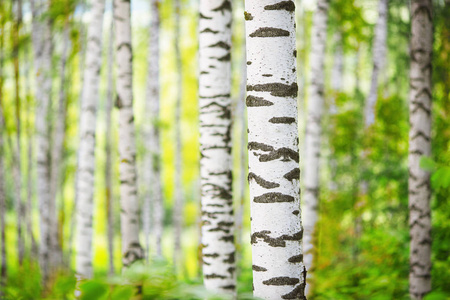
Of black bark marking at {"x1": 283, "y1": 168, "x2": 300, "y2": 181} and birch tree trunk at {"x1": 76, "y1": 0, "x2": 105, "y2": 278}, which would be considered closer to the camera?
black bark marking at {"x1": 283, "y1": 168, "x2": 300, "y2": 181}

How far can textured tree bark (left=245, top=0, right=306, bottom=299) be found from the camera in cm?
187

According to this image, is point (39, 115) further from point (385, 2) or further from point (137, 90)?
point (137, 90)

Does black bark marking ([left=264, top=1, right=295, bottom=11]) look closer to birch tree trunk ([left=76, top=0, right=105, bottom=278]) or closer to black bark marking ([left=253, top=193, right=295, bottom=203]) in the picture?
black bark marking ([left=253, top=193, right=295, bottom=203])

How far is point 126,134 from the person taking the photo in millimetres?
4227

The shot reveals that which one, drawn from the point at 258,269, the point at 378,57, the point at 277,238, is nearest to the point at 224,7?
the point at 277,238

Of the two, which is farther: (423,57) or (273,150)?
(423,57)

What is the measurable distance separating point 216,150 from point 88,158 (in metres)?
2.43

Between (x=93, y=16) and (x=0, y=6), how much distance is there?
106 inches

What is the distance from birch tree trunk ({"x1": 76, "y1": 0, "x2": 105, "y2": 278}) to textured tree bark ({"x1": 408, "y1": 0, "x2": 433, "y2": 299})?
12.6ft

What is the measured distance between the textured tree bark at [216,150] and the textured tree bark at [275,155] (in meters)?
1.21

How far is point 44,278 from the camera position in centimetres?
647

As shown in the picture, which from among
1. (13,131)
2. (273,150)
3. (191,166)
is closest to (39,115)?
(13,131)

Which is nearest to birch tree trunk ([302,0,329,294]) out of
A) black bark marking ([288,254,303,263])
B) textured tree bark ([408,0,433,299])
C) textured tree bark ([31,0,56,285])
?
textured tree bark ([408,0,433,299])

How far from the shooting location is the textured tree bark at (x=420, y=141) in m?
3.47
